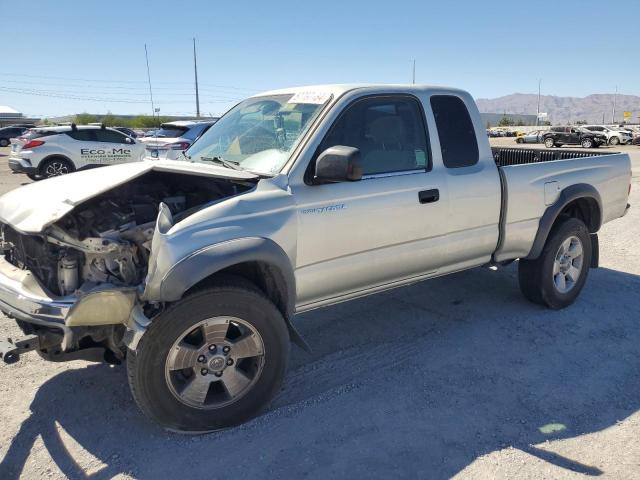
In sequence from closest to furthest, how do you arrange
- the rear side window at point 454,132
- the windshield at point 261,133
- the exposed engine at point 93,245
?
the exposed engine at point 93,245 → the windshield at point 261,133 → the rear side window at point 454,132

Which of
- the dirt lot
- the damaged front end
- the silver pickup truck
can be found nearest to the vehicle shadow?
the dirt lot

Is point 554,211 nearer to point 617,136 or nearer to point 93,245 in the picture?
point 93,245

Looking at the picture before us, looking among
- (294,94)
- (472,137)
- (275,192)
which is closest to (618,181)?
(472,137)

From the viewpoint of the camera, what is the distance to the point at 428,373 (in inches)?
151

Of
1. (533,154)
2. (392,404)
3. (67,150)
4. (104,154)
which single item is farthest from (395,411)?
(67,150)

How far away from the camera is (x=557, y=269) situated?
5012 mm

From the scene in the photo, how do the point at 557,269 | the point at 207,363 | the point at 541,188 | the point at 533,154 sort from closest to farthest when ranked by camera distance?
the point at 207,363 < the point at 541,188 < the point at 557,269 < the point at 533,154

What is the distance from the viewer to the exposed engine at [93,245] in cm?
305

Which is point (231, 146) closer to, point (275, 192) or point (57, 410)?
point (275, 192)

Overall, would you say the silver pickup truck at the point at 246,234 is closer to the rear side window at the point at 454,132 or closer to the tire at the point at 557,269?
the rear side window at the point at 454,132

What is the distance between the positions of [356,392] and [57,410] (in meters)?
1.90

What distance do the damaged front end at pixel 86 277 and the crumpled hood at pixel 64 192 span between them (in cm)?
5

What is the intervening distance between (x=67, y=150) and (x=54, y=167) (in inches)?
22.4

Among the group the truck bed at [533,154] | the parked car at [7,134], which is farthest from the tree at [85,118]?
the truck bed at [533,154]
